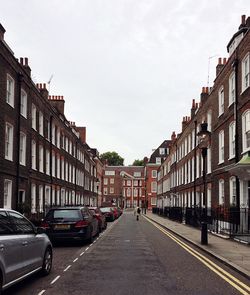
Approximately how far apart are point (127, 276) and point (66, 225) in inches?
291

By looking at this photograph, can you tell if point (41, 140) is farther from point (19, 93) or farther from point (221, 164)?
point (221, 164)

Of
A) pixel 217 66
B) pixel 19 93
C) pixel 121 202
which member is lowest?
pixel 121 202

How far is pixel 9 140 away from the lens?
23906 millimetres

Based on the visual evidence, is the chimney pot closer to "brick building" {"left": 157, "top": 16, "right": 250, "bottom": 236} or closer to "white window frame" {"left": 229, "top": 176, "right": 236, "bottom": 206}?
"brick building" {"left": 157, "top": 16, "right": 250, "bottom": 236}

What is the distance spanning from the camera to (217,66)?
102 ft

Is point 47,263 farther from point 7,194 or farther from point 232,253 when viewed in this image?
point 7,194

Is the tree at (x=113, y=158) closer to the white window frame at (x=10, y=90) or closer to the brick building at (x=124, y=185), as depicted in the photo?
the brick building at (x=124, y=185)

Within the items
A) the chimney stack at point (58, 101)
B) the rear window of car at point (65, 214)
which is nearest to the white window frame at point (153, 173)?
the chimney stack at point (58, 101)

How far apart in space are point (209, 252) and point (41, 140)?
19475mm

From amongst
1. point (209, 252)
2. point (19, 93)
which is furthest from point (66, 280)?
point (19, 93)

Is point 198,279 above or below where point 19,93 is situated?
below

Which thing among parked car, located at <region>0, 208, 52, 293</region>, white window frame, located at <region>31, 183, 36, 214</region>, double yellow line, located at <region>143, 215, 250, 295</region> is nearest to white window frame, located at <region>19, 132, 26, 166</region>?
white window frame, located at <region>31, 183, 36, 214</region>

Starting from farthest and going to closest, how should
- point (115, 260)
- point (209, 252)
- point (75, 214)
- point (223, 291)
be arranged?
point (75, 214) < point (209, 252) < point (115, 260) < point (223, 291)

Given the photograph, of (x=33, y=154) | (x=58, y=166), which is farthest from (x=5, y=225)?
(x=58, y=166)
